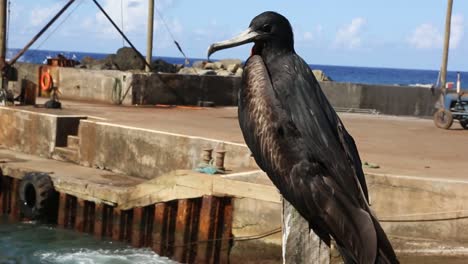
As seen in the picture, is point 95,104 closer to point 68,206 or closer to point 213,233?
point 68,206

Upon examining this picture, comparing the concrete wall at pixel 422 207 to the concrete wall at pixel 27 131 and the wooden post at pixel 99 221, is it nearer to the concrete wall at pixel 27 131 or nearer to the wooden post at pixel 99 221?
the wooden post at pixel 99 221

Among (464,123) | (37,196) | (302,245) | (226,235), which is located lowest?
(37,196)

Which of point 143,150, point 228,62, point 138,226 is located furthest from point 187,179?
point 228,62

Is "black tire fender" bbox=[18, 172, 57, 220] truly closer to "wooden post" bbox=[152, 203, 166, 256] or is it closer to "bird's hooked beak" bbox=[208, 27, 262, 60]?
"wooden post" bbox=[152, 203, 166, 256]

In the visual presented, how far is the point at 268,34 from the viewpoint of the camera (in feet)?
15.5

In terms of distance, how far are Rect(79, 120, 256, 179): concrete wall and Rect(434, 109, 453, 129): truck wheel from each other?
7515 mm

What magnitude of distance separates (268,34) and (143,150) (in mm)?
10974

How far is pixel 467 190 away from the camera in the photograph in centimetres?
1029

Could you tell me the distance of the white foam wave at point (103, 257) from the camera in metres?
12.6

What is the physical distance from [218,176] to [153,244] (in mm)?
2171

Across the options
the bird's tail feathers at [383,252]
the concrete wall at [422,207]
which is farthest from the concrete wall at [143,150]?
the bird's tail feathers at [383,252]

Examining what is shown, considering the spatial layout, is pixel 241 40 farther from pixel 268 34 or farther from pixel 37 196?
pixel 37 196

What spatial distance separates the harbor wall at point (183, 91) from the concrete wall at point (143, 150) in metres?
5.79

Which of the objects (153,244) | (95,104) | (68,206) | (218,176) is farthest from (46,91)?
(218,176)
